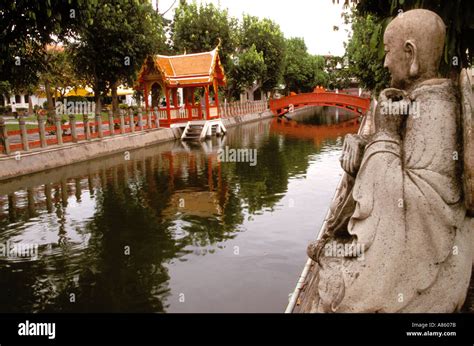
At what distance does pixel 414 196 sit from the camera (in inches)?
136

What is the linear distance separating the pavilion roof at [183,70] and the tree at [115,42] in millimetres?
974

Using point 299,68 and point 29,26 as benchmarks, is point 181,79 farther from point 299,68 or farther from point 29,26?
point 299,68

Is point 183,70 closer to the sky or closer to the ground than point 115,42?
closer to the ground

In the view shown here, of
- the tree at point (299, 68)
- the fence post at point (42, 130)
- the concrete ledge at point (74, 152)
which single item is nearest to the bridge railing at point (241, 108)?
the concrete ledge at point (74, 152)

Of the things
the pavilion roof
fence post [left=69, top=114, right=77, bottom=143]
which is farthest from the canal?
the pavilion roof

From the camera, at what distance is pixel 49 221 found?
10195 millimetres

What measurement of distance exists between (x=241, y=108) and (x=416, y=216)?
36.4 m

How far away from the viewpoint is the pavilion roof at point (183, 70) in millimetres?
26062

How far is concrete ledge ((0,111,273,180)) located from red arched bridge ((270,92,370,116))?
18.1m

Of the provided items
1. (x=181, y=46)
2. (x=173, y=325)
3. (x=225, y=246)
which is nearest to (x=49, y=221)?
(x=225, y=246)

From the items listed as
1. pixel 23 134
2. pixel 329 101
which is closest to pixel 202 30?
pixel 329 101

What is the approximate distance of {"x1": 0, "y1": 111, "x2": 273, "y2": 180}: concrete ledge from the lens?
49.4 ft

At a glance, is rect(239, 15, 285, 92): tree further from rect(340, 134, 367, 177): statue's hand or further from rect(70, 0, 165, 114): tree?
rect(340, 134, 367, 177): statue's hand

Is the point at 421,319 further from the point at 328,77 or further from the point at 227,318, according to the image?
the point at 328,77
